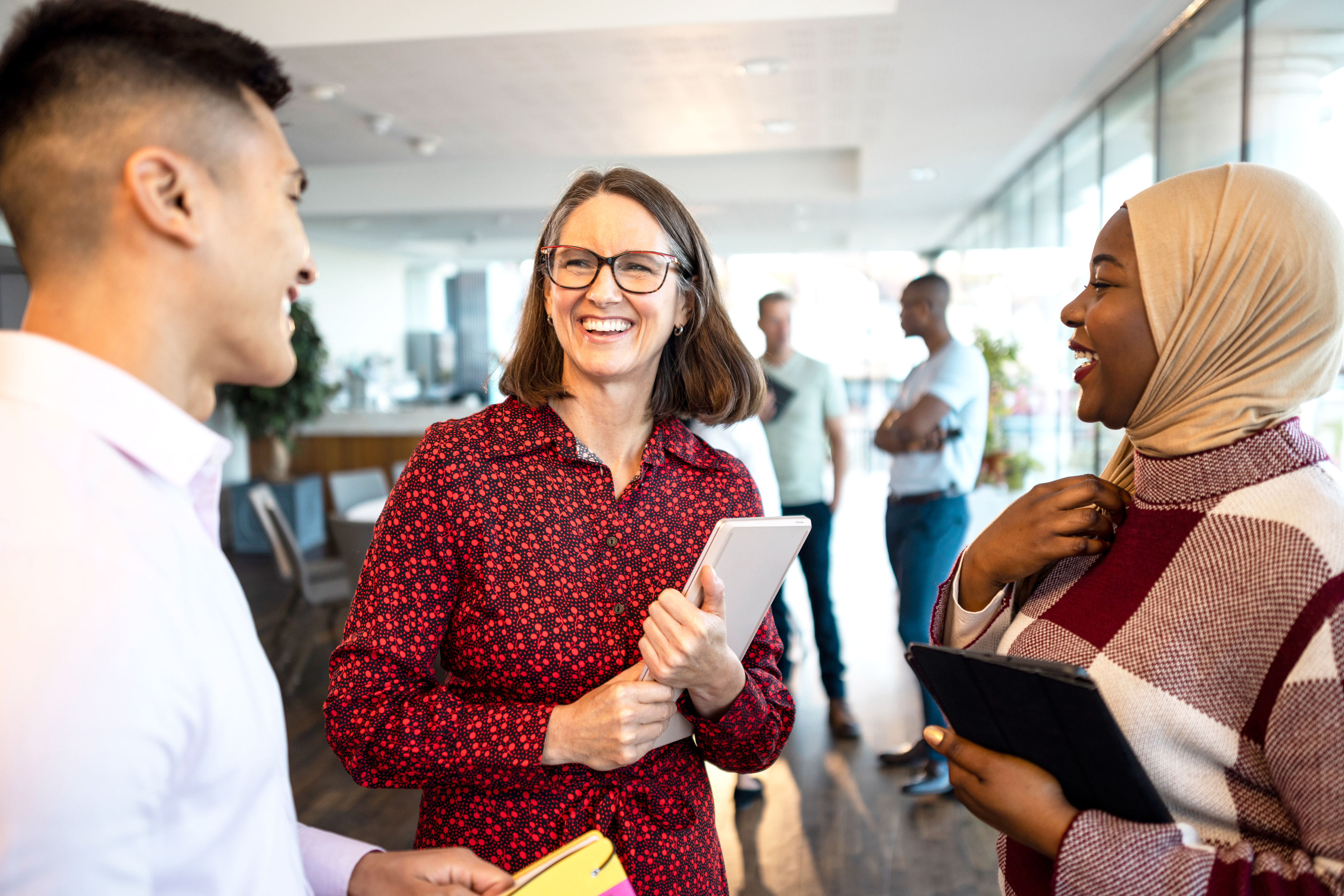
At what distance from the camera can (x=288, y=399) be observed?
7.76 m

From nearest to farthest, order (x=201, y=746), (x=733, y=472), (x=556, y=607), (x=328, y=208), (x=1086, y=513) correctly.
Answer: (x=201, y=746), (x=1086, y=513), (x=556, y=607), (x=733, y=472), (x=328, y=208)

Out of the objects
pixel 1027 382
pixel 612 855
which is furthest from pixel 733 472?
pixel 1027 382

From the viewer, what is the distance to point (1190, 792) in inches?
34.6

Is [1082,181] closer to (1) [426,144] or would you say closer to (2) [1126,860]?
(1) [426,144]

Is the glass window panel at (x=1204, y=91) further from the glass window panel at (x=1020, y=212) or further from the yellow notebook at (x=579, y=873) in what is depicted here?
the yellow notebook at (x=579, y=873)

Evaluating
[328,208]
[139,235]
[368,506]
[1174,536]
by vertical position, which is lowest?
[368,506]

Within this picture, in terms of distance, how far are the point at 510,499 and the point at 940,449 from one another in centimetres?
258

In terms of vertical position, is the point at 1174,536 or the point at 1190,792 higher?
the point at 1174,536

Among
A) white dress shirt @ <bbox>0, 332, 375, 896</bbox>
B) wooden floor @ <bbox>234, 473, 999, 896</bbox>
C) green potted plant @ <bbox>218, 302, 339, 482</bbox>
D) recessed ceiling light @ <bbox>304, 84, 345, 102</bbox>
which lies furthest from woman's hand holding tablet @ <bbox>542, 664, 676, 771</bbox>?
green potted plant @ <bbox>218, 302, 339, 482</bbox>

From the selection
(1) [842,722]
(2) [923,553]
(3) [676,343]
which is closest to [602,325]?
(3) [676,343]

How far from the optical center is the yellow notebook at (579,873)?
2.73ft

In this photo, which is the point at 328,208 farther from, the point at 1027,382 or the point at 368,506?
the point at 1027,382

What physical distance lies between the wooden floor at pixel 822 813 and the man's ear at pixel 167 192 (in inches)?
104

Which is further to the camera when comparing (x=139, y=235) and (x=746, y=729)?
(x=746, y=729)
